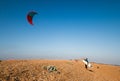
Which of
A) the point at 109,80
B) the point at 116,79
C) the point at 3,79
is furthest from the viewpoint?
the point at 116,79

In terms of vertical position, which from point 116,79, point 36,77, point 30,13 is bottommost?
point 116,79

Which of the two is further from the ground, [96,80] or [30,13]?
[30,13]

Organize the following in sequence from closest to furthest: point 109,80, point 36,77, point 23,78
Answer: point 23,78
point 36,77
point 109,80

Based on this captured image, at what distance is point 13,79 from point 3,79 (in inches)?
26.6

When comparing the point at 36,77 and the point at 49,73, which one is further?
the point at 49,73

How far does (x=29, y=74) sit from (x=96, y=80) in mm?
7947

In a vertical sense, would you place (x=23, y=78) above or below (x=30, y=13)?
below

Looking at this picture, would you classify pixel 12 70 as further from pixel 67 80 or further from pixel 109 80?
pixel 109 80

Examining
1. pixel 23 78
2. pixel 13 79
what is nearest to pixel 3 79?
pixel 13 79

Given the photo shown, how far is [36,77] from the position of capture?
12.1m

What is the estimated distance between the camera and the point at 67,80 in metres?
13.4

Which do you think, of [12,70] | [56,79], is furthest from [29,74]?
[56,79]

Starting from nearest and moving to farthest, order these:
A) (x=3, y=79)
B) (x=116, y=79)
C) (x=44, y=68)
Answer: (x=3, y=79) < (x=44, y=68) < (x=116, y=79)

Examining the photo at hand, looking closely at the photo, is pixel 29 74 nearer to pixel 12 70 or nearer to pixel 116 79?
pixel 12 70
